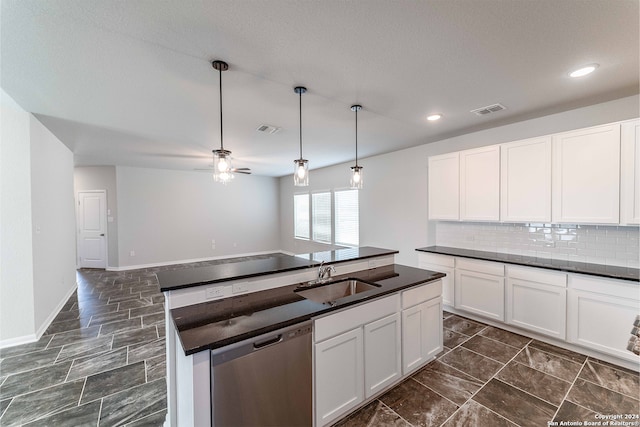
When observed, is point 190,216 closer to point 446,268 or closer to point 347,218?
point 347,218

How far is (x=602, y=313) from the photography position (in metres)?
2.50

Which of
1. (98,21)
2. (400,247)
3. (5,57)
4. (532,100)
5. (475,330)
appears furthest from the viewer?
(400,247)

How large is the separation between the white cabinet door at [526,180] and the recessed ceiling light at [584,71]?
840 millimetres

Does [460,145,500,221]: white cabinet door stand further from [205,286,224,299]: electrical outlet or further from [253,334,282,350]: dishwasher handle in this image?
[205,286,224,299]: electrical outlet

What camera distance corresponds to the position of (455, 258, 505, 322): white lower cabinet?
Result: 320 cm

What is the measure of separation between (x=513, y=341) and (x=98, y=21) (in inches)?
185

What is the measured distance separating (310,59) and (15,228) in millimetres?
3855

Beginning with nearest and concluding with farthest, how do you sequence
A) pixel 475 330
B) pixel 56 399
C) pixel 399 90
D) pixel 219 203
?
pixel 56 399 → pixel 399 90 → pixel 475 330 → pixel 219 203

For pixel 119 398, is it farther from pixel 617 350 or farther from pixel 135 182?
pixel 135 182

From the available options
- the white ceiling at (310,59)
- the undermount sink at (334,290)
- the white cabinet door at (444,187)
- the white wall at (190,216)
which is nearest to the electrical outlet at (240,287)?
the undermount sink at (334,290)

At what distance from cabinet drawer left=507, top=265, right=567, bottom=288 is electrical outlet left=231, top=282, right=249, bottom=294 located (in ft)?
10.1

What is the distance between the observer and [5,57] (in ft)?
6.47

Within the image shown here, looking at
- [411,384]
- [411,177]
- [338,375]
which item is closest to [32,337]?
[338,375]

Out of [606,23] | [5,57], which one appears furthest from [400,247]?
[5,57]
